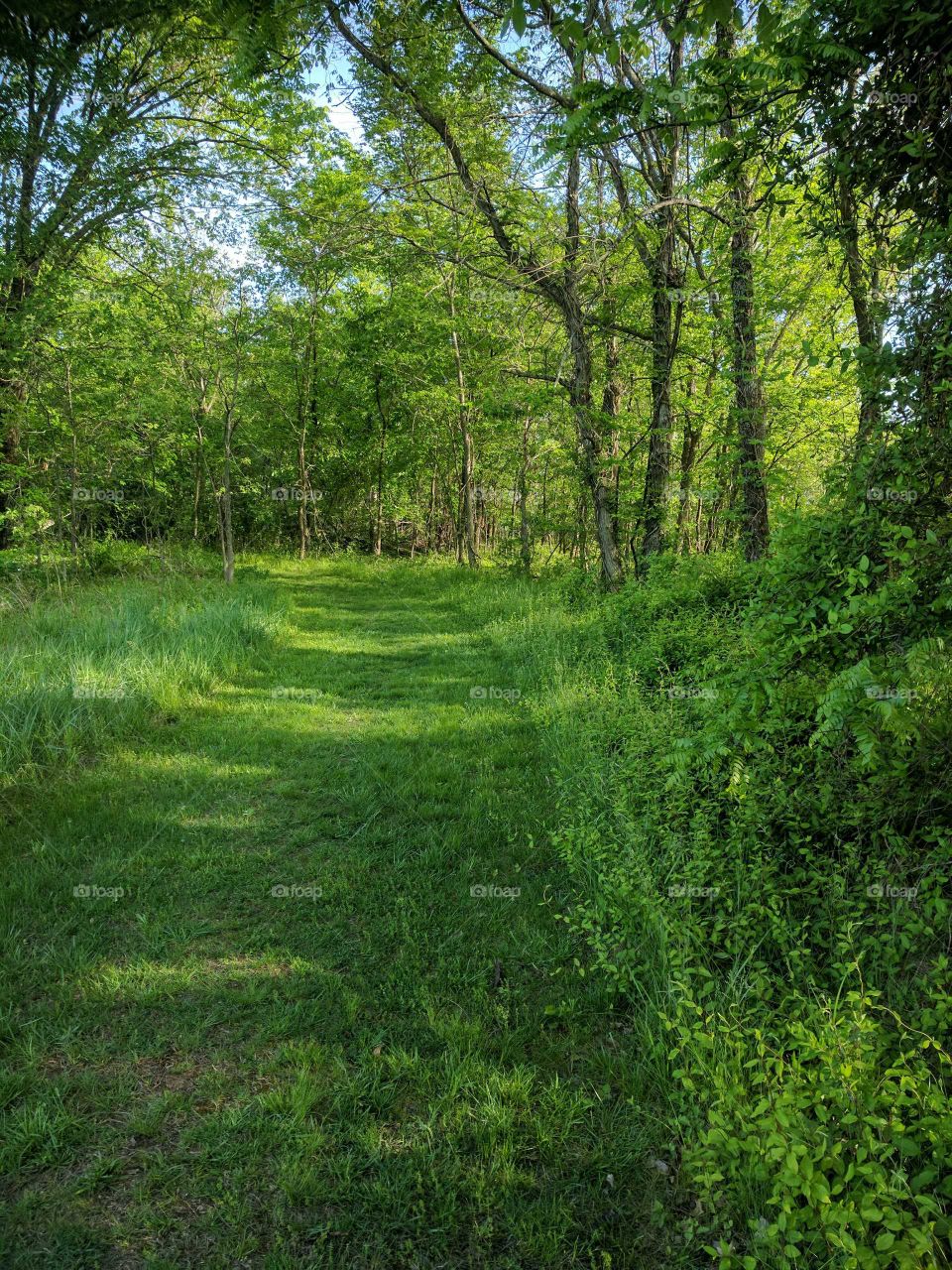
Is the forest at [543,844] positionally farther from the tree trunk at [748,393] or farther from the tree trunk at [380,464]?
the tree trunk at [380,464]

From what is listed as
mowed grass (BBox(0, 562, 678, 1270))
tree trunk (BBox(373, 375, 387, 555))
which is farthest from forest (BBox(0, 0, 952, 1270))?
tree trunk (BBox(373, 375, 387, 555))

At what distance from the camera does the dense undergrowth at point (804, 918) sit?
1.86 m

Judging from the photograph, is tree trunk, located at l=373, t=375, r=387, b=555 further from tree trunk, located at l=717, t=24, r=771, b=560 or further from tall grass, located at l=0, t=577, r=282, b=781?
tree trunk, located at l=717, t=24, r=771, b=560

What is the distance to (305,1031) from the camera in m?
2.84

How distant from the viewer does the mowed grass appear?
2.08m

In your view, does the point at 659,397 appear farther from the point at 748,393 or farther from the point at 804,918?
the point at 804,918

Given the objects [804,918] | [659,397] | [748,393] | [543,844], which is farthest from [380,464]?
[804,918]

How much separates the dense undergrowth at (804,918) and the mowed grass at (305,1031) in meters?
0.28

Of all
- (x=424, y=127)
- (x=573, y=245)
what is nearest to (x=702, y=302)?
(x=573, y=245)

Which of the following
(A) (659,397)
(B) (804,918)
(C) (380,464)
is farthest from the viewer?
(C) (380,464)

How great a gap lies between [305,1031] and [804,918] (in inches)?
93.1

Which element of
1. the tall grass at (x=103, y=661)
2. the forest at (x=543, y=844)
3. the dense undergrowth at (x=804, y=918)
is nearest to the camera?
the dense undergrowth at (x=804, y=918)

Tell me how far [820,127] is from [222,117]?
558 inches

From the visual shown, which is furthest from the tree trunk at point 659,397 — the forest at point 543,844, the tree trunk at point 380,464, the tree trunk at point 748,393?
the tree trunk at point 380,464
